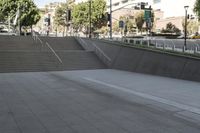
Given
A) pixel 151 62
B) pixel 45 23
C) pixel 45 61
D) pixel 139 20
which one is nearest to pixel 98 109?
pixel 151 62

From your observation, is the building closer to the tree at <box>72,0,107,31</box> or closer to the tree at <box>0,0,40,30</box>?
the tree at <box>72,0,107,31</box>

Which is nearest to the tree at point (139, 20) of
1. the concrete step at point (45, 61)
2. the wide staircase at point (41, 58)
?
the wide staircase at point (41, 58)

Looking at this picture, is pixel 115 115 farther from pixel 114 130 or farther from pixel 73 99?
pixel 73 99

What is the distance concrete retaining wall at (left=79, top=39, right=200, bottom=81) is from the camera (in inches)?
715

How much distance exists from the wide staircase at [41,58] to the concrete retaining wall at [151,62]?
1.51 metres

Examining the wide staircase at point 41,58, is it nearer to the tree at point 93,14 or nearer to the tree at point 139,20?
the tree at point 93,14

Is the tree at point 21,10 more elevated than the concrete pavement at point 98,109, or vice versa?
the tree at point 21,10

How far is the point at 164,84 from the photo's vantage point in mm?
16234

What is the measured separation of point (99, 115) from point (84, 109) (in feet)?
3.13

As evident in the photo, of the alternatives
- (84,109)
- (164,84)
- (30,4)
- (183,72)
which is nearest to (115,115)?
(84,109)

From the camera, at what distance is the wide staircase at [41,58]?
25031mm

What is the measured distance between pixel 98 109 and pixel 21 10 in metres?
57.6

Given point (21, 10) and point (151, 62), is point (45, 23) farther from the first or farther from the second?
point (151, 62)

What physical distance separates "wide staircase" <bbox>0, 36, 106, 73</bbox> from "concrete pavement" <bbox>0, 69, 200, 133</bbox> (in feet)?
33.3
